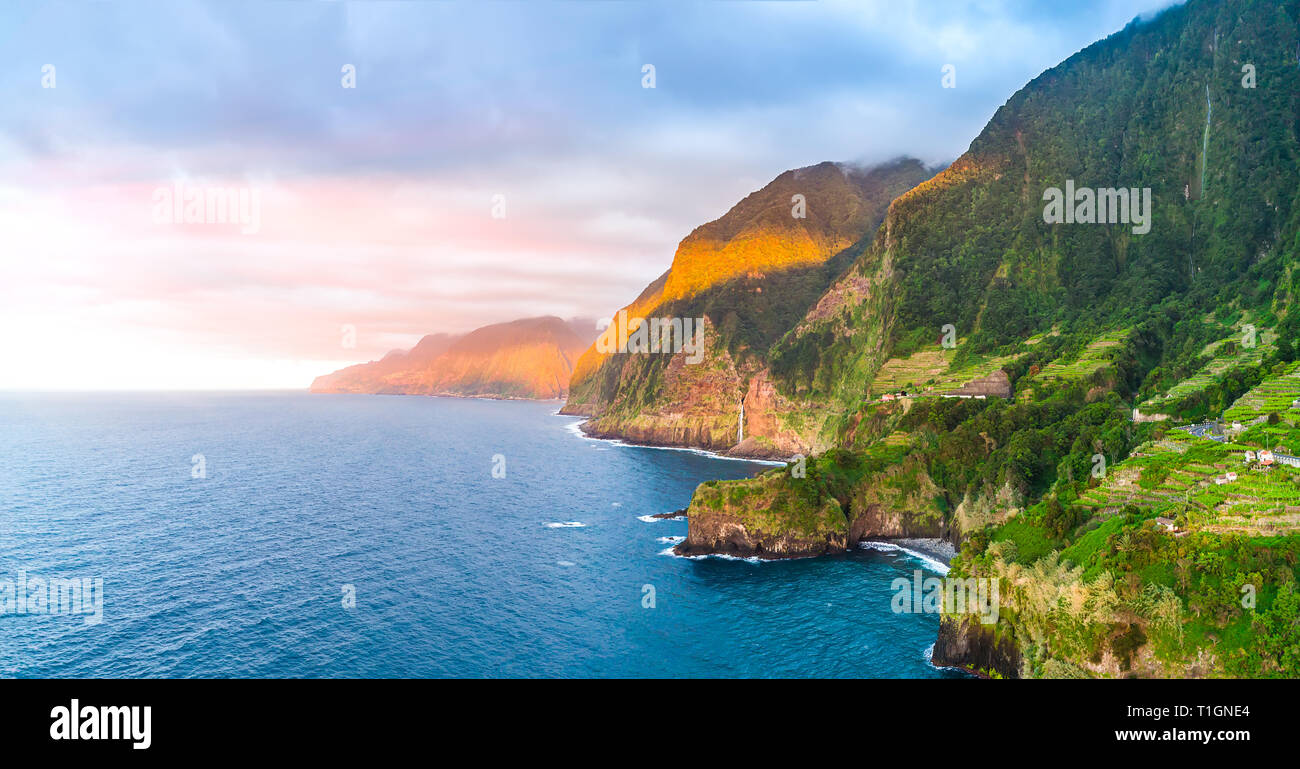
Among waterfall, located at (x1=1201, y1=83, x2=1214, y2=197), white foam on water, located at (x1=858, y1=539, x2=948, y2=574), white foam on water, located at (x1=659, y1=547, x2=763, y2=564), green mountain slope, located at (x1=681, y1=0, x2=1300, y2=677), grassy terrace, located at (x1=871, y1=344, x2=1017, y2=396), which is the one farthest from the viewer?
waterfall, located at (x1=1201, y1=83, x2=1214, y2=197)

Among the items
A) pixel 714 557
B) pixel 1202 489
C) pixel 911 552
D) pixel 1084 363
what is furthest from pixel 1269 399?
pixel 714 557

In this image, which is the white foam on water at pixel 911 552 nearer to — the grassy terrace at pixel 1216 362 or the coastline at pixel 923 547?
the coastline at pixel 923 547

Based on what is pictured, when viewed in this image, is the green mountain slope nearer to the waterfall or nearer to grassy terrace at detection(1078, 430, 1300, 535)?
grassy terrace at detection(1078, 430, 1300, 535)

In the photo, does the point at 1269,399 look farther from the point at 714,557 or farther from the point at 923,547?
the point at 714,557

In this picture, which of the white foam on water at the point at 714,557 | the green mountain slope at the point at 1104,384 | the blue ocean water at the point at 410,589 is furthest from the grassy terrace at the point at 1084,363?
the white foam on water at the point at 714,557

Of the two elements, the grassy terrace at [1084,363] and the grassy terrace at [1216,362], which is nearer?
the grassy terrace at [1216,362]

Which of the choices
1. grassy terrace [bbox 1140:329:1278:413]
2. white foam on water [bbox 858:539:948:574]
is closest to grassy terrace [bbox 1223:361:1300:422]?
grassy terrace [bbox 1140:329:1278:413]
